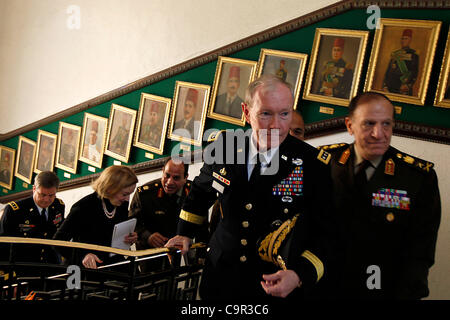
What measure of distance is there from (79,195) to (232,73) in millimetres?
3740

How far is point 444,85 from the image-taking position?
3.90 metres

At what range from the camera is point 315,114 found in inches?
186

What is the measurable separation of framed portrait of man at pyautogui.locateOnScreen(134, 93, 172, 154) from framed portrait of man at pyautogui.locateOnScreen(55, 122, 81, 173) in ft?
5.34

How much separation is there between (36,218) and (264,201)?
3602 millimetres

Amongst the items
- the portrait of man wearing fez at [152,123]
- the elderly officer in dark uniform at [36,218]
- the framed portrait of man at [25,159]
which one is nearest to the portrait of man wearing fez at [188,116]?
the portrait of man wearing fez at [152,123]

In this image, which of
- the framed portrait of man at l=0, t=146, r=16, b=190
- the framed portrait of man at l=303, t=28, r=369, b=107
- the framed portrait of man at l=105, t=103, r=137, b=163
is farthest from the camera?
the framed portrait of man at l=0, t=146, r=16, b=190

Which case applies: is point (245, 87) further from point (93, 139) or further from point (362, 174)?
point (93, 139)

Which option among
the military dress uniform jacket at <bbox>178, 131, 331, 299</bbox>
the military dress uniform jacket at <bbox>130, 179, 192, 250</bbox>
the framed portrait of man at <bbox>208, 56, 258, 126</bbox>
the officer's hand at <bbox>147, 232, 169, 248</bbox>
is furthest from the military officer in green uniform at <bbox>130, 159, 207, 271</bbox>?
the military dress uniform jacket at <bbox>178, 131, 331, 299</bbox>

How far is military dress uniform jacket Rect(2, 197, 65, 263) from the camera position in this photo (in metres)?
4.70

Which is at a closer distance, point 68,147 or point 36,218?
point 36,218

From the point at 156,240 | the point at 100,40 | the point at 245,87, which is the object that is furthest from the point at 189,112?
the point at 100,40

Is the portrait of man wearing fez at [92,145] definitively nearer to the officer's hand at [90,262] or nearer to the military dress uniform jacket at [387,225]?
the officer's hand at [90,262]

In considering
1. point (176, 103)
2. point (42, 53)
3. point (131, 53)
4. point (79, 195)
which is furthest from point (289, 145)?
point (42, 53)

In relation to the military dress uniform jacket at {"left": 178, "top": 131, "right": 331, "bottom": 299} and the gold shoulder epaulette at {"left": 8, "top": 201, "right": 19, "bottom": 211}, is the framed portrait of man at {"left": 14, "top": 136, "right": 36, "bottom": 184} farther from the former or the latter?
the military dress uniform jacket at {"left": 178, "top": 131, "right": 331, "bottom": 299}
